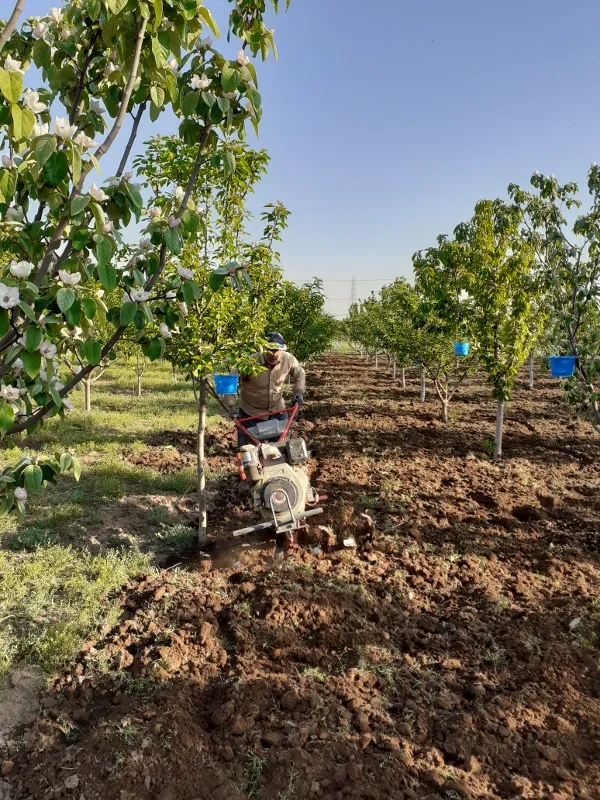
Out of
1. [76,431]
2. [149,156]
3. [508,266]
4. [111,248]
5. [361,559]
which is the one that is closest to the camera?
[111,248]

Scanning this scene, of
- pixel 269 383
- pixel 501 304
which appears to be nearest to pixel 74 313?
pixel 269 383

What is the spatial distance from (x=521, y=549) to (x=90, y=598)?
13.0ft

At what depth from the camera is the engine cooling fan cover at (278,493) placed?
4602 millimetres

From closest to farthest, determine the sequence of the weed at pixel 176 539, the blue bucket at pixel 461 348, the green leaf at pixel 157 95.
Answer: the green leaf at pixel 157 95 < the weed at pixel 176 539 < the blue bucket at pixel 461 348

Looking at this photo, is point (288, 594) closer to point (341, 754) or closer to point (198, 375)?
point (341, 754)

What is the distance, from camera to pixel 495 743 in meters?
2.82

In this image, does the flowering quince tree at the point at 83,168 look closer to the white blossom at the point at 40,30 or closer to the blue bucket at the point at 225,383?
the white blossom at the point at 40,30

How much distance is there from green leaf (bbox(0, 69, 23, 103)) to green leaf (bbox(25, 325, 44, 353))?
2.15ft

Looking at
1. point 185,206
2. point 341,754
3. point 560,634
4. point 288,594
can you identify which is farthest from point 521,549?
point 185,206

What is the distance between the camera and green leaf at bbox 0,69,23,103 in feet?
4.84

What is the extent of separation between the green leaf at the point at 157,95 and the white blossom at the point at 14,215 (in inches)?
25.9

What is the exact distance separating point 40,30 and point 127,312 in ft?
3.82

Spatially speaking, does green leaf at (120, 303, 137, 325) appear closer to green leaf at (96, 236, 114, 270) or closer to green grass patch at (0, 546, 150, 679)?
green leaf at (96, 236, 114, 270)

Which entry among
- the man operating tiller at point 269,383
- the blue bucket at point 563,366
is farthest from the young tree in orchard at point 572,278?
the man operating tiller at point 269,383
